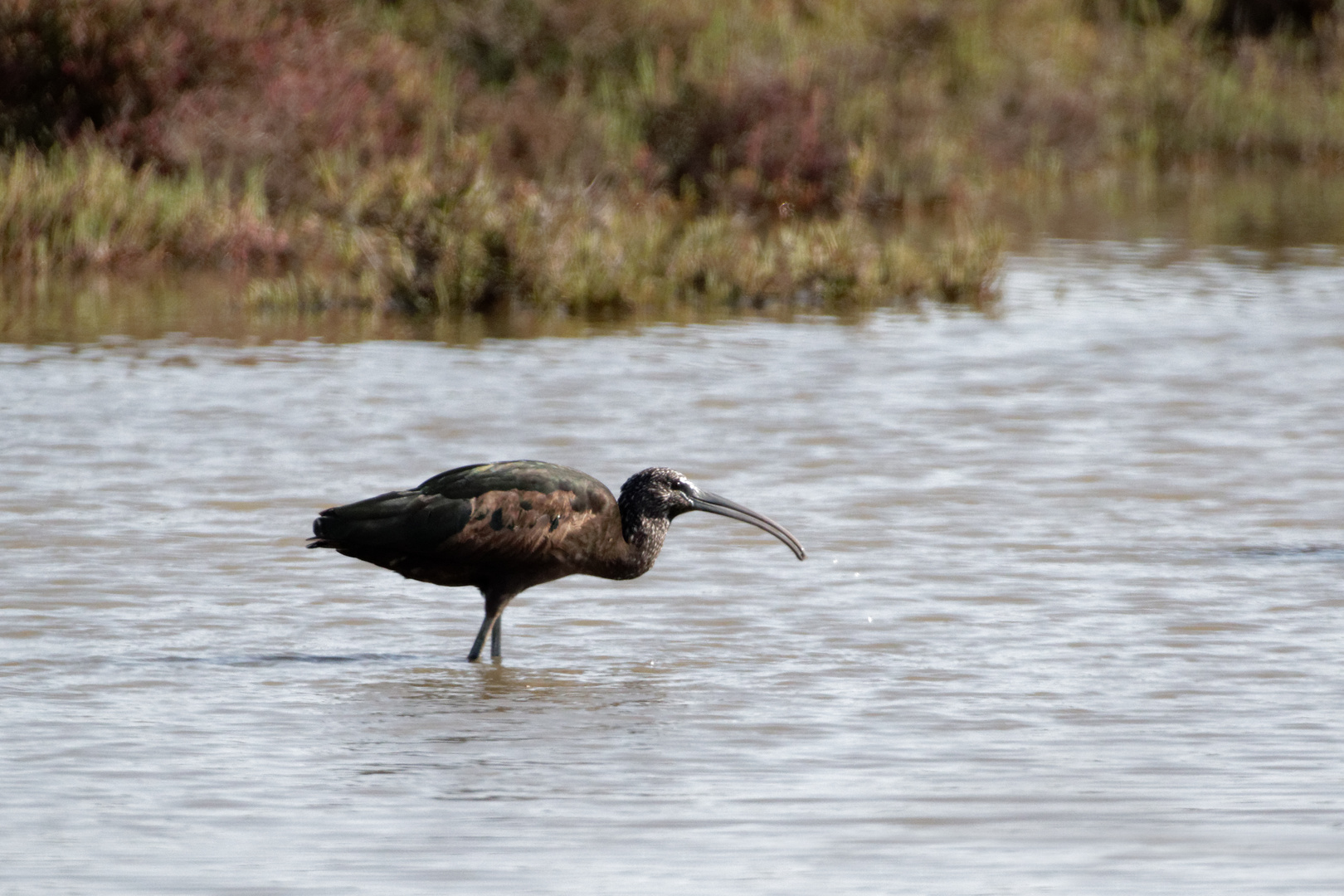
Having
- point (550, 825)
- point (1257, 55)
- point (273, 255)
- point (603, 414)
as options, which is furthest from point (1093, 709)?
point (1257, 55)

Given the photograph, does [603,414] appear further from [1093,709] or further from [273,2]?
[273,2]

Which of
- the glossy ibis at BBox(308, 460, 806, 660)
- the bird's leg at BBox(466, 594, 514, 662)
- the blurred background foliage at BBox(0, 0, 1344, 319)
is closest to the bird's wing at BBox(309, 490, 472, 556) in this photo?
the glossy ibis at BBox(308, 460, 806, 660)

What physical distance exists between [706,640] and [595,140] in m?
17.3

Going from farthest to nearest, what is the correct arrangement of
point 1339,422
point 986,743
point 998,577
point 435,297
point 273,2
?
point 273,2
point 435,297
point 1339,422
point 998,577
point 986,743

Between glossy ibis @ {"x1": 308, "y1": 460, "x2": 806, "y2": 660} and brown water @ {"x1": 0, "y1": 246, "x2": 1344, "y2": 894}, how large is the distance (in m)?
0.29

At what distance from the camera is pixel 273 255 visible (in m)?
20.0

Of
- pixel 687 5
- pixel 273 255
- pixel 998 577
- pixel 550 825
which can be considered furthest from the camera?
pixel 687 5

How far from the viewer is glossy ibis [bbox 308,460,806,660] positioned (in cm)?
756

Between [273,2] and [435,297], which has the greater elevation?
[273,2]

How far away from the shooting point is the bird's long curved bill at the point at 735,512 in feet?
26.3

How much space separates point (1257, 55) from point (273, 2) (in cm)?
1740

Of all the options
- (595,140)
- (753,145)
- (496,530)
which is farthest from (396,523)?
(753,145)

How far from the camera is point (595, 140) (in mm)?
24938

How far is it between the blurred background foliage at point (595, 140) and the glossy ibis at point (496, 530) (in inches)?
382
